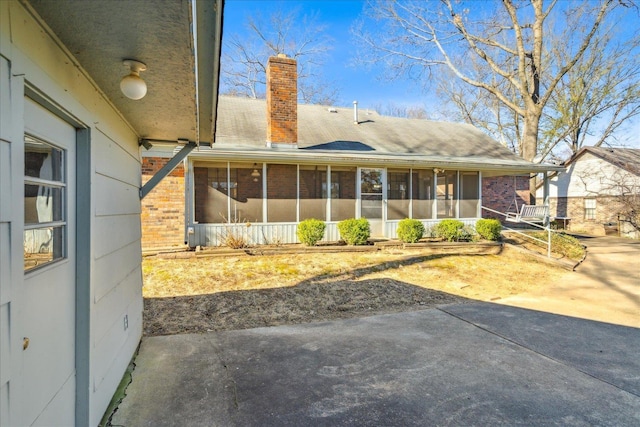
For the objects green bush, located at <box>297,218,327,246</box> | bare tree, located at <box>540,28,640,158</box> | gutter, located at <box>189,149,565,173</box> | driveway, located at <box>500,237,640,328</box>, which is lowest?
driveway, located at <box>500,237,640,328</box>

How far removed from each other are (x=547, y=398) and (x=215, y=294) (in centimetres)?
465

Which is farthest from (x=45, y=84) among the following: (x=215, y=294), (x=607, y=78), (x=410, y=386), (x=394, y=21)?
(x=607, y=78)

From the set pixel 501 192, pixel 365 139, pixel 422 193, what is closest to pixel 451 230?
pixel 422 193

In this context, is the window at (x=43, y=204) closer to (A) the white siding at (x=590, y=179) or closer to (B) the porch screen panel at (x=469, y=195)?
(B) the porch screen panel at (x=469, y=195)

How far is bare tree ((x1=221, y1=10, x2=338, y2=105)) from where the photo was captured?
21219 millimetres

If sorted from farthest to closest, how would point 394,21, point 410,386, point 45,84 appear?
point 394,21
point 410,386
point 45,84

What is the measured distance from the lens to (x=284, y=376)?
3074 millimetres

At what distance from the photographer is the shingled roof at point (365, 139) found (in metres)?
10.5

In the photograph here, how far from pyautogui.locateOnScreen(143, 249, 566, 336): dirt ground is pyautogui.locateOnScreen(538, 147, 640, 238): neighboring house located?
11.1 m

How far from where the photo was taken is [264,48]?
21.6 meters

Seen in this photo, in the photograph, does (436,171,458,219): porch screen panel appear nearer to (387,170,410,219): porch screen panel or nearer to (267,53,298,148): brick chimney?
(387,170,410,219): porch screen panel

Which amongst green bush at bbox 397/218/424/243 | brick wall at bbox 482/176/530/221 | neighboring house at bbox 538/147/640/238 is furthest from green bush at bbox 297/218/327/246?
neighboring house at bbox 538/147/640/238

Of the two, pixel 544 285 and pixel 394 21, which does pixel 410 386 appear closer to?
pixel 544 285

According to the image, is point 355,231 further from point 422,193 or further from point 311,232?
point 422,193
